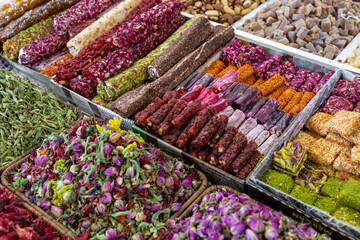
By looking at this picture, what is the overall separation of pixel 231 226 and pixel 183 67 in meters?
1.85

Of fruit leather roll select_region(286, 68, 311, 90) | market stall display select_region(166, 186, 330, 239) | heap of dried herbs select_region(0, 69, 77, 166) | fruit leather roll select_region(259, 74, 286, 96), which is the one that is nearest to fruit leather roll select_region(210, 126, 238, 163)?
market stall display select_region(166, 186, 330, 239)

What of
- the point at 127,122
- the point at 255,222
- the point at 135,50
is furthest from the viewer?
the point at 135,50

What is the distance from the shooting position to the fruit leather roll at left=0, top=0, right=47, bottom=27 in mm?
3842

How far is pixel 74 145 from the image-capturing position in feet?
6.43

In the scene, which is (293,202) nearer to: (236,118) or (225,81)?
(236,118)

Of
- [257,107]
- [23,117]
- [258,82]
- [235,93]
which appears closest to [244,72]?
[258,82]

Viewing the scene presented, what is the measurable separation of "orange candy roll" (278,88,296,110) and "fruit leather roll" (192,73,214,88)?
0.67 meters

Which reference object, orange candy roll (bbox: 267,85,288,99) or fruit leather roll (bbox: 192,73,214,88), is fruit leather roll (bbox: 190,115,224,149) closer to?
fruit leather roll (bbox: 192,73,214,88)

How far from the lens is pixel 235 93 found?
2.69 m

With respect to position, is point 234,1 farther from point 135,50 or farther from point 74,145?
point 74,145

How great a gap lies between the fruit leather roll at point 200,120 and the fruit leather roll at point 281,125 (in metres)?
0.54

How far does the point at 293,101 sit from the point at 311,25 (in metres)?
1.55

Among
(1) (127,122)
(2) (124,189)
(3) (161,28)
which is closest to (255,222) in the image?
(2) (124,189)

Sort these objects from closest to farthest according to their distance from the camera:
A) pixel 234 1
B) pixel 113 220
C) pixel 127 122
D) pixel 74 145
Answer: pixel 113 220 < pixel 74 145 < pixel 127 122 < pixel 234 1
